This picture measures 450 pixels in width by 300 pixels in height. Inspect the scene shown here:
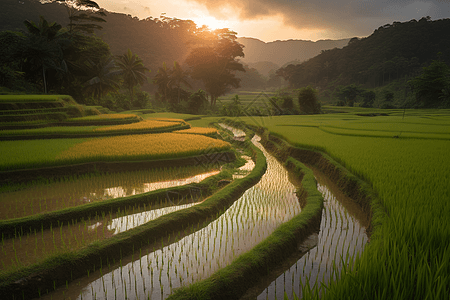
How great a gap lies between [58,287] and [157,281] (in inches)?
40.7

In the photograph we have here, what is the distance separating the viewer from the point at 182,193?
5.11m

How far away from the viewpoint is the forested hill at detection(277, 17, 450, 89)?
47562 mm

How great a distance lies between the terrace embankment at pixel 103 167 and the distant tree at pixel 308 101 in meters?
25.1

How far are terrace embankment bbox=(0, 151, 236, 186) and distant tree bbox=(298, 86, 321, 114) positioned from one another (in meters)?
25.1

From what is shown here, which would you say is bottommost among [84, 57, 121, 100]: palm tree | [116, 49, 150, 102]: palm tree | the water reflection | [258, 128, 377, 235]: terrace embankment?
the water reflection

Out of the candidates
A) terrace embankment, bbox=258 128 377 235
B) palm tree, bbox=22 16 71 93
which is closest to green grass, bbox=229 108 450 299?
terrace embankment, bbox=258 128 377 235

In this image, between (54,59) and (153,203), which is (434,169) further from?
(54,59)

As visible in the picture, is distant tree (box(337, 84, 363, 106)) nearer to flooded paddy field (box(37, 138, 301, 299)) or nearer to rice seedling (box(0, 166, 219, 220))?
rice seedling (box(0, 166, 219, 220))

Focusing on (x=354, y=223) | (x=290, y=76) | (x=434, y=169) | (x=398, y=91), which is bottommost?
(x=354, y=223)

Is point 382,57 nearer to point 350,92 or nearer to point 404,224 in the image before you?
point 350,92

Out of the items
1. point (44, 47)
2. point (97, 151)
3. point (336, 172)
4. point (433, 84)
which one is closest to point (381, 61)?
point (433, 84)

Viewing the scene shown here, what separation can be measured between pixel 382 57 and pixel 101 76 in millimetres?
55535

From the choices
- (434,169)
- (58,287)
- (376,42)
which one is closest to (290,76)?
(376,42)

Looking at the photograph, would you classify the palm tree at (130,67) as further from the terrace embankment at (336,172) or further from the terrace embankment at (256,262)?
the terrace embankment at (256,262)
